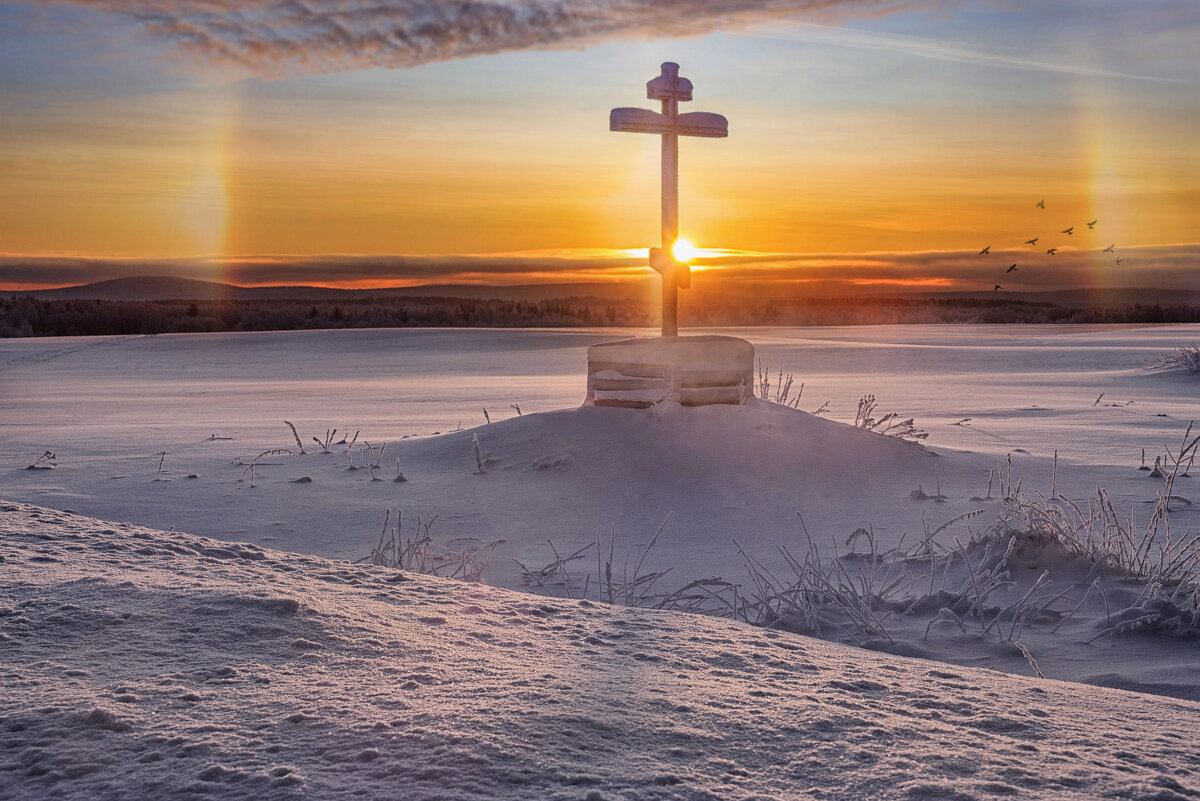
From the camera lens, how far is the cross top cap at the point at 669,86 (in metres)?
7.66

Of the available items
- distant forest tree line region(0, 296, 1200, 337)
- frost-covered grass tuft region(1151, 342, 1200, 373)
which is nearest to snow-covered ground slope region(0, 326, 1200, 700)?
frost-covered grass tuft region(1151, 342, 1200, 373)

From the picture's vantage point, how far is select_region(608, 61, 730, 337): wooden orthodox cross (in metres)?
7.66

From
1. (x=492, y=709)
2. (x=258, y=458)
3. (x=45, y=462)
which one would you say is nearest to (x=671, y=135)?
(x=258, y=458)

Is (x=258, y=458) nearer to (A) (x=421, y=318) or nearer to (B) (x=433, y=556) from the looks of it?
(B) (x=433, y=556)

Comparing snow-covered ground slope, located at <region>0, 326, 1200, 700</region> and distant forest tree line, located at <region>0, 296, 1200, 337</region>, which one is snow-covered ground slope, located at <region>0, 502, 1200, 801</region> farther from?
distant forest tree line, located at <region>0, 296, 1200, 337</region>

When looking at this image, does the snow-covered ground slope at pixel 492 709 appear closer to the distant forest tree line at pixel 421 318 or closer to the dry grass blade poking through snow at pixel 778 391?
the dry grass blade poking through snow at pixel 778 391

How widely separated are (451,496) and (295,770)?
4.50 metres

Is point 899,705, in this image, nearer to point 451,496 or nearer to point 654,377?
point 451,496

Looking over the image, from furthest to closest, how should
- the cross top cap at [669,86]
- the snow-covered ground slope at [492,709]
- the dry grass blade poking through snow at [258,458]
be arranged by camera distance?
the cross top cap at [669,86]
the dry grass blade poking through snow at [258,458]
the snow-covered ground slope at [492,709]

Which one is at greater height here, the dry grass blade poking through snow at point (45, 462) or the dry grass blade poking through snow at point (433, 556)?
the dry grass blade poking through snow at point (45, 462)

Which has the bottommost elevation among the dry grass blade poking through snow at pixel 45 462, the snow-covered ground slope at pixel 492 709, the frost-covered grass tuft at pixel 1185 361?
the dry grass blade poking through snow at pixel 45 462

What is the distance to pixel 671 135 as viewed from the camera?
776cm

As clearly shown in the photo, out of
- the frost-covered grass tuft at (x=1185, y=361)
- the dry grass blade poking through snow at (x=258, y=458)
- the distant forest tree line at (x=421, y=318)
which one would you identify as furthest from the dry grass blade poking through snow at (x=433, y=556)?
the distant forest tree line at (x=421, y=318)

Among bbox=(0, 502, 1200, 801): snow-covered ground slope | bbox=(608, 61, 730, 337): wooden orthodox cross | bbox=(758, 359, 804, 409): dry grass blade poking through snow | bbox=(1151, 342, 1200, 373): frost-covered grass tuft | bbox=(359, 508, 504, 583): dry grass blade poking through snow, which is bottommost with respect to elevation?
bbox=(359, 508, 504, 583): dry grass blade poking through snow
